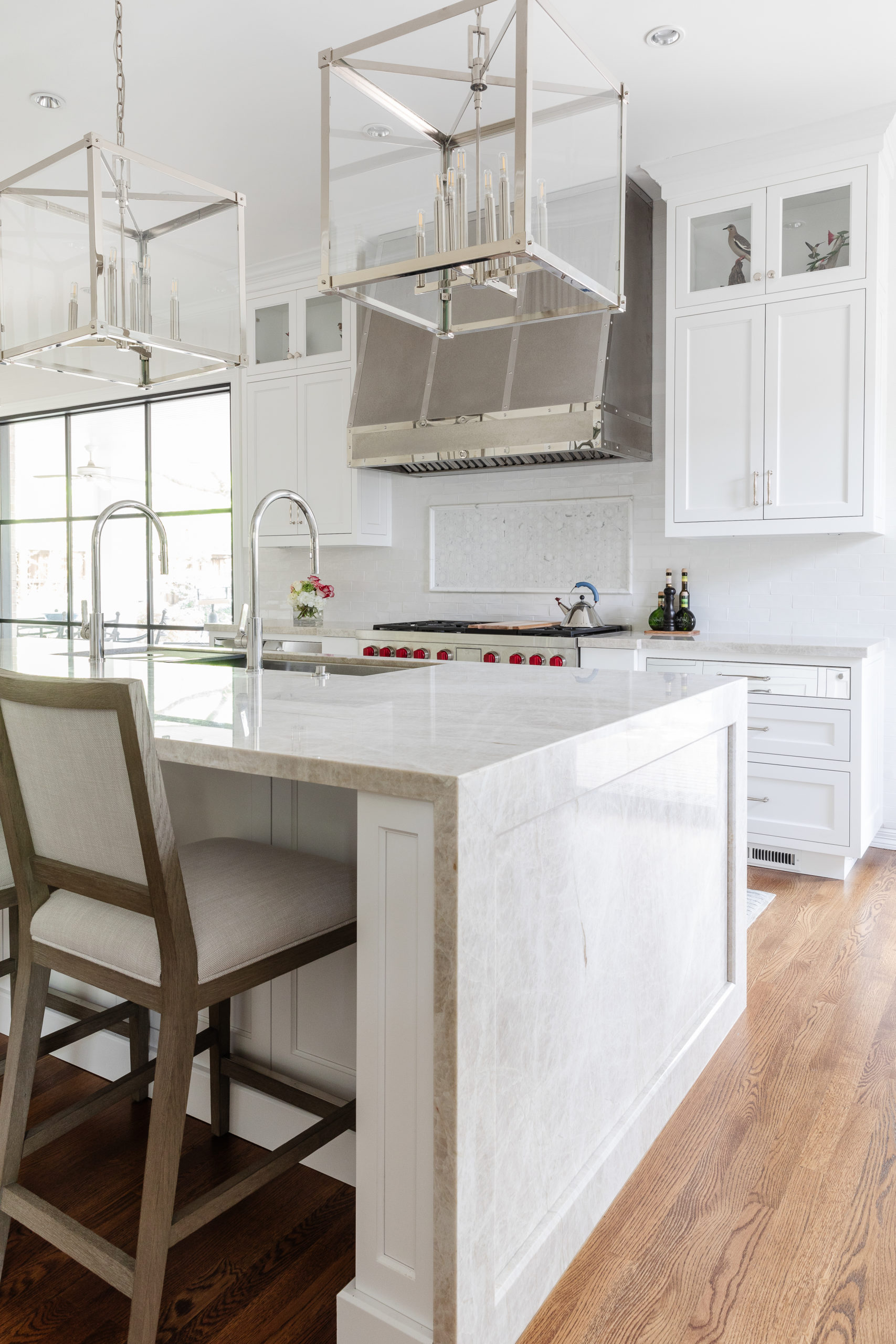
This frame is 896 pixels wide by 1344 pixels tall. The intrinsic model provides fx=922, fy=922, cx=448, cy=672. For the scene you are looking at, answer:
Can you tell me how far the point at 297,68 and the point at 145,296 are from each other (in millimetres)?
1547

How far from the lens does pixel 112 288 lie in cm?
224

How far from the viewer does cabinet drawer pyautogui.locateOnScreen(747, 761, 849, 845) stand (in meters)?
3.43

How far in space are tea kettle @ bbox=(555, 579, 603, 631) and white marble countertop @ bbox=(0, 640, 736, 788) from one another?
2.07 meters

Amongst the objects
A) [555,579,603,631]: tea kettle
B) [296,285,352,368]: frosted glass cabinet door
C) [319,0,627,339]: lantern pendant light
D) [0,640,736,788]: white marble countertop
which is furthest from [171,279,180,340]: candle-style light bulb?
[296,285,352,368]: frosted glass cabinet door

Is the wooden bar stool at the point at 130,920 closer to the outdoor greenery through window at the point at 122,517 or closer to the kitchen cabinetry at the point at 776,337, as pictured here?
the kitchen cabinetry at the point at 776,337

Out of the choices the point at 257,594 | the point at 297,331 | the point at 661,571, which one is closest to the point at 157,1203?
the point at 257,594

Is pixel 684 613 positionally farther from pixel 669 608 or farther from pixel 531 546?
pixel 531 546

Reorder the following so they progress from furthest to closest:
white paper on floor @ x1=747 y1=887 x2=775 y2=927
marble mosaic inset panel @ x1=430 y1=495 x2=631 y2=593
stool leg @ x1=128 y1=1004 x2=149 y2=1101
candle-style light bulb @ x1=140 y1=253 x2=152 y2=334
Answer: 1. marble mosaic inset panel @ x1=430 y1=495 x2=631 y2=593
2. white paper on floor @ x1=747 y1=887 x2=775 y2=927
3. candle-style light bulb @ x1=140 y1=253 x2=152 y2=334
4. stool leg @ x1=128 y1=1004 x2=149 y2=1101

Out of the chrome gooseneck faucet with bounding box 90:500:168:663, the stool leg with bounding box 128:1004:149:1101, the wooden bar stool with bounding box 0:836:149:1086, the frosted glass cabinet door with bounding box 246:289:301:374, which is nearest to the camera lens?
the wooden bar stool with bounding box 0:836:149:1086

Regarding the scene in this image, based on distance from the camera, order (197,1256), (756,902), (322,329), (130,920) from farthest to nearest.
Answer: (322,329), (756,902), (197,1256), (130,920)

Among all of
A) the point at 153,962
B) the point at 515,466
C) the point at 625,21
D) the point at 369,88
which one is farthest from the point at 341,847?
the point at 515,466

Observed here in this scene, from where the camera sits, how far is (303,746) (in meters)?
1.32

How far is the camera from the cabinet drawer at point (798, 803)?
135 inches

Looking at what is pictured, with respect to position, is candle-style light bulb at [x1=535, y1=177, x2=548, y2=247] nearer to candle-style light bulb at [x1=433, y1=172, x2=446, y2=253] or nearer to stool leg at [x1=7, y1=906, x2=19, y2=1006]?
candle-style light bulb at [x1=433, y1=172, x2=446, y2=253]
